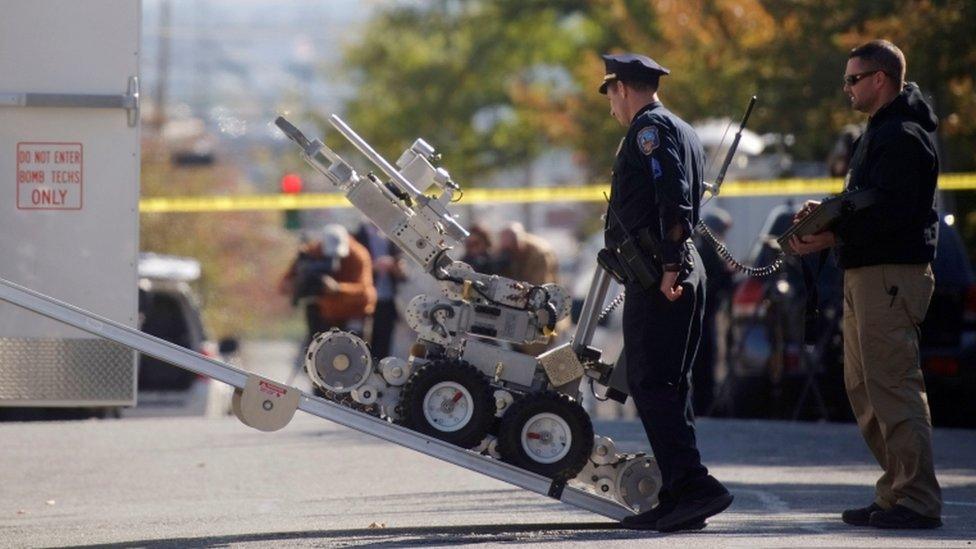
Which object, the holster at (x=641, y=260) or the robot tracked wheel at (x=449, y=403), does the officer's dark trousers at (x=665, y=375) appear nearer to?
the holster at (x=641, y=260)

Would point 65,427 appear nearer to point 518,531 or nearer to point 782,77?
point 518,531

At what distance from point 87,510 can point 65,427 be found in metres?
3.97

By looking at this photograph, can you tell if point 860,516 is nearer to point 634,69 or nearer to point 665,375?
point 665,375

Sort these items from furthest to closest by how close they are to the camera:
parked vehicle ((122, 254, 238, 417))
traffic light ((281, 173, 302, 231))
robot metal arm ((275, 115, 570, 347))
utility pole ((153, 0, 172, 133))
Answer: utility pole ((153, 0, 172, 133)) → traffic light ((281, 173, 302, 231)) → parked vehicle ((122, 254, 238, 417)) → robot metal arm ((275, 115, 570, 347))

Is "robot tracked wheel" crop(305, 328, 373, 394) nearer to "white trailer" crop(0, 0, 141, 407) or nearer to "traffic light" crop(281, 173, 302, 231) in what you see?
"white trailer" crop(0, 0, 141, 407)

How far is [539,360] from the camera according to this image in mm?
8047

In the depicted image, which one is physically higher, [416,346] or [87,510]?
[416,346]

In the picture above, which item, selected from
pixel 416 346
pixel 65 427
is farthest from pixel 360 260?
pixel 416 346

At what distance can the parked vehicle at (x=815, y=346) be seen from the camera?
14.4 metres

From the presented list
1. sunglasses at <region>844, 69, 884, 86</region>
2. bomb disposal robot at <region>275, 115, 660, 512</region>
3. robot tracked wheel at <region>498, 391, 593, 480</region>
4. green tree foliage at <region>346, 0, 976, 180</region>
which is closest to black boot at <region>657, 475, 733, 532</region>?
bomb disposal robot at <region>275, 115, 660, 512</region>

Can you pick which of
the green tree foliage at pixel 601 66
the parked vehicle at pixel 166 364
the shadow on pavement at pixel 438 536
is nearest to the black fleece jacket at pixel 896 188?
the shadow on pavement at pixel 438 536

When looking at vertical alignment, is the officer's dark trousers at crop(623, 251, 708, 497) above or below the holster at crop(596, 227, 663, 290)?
below

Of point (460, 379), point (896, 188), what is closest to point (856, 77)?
point (896, 188)

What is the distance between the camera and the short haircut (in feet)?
25.8
